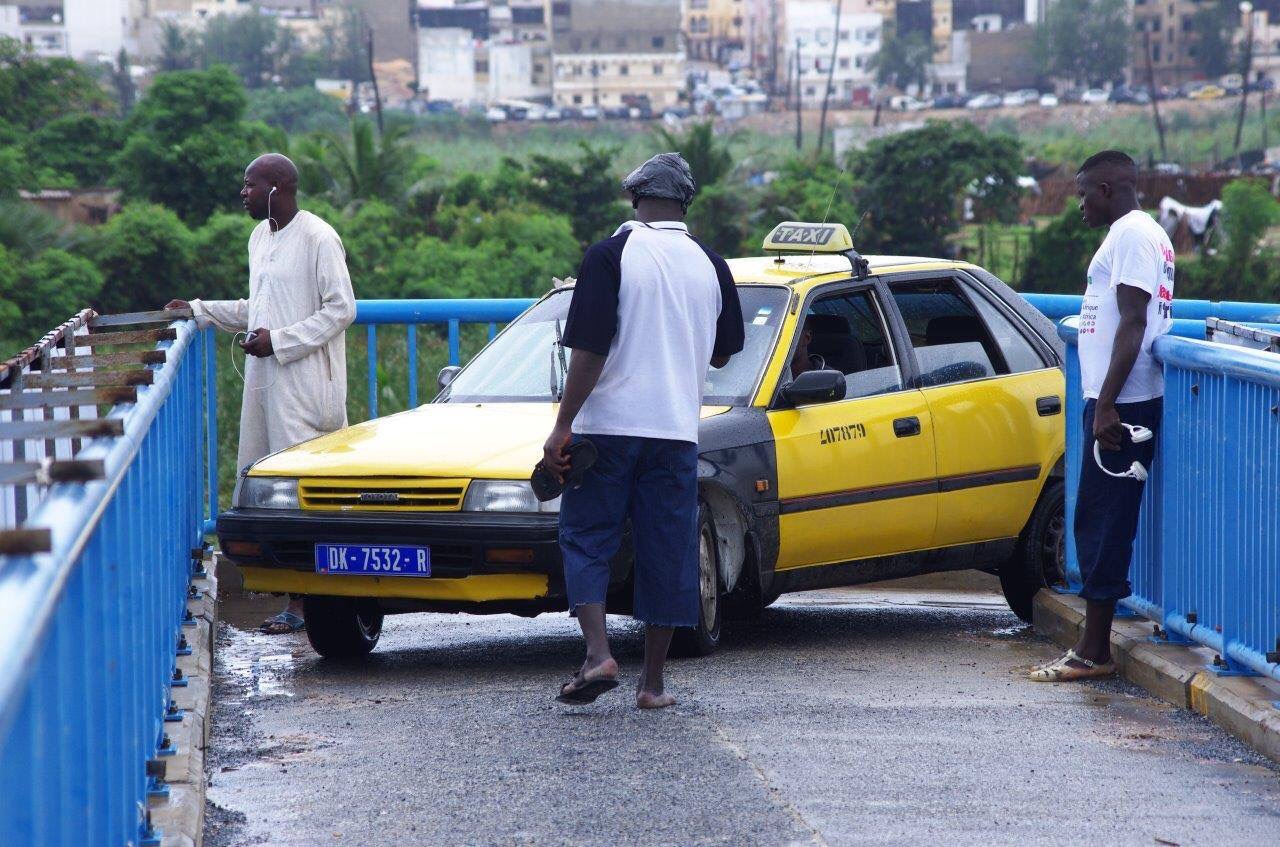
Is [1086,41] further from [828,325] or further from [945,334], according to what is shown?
[828,325]

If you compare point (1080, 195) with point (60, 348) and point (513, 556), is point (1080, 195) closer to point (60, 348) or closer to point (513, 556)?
point (513, 556)

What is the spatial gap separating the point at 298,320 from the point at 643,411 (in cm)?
284

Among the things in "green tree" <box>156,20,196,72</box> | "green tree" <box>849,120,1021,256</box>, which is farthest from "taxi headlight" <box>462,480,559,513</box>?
"green tree" <box>156,20,196,72</box>

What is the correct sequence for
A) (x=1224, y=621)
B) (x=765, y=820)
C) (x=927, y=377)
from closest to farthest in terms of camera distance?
(x=765, y=820), (x=1224, y=621), (x=927, y=377)

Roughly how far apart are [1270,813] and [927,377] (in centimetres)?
339

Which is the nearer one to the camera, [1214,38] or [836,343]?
[836,343]

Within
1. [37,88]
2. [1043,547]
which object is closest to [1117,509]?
[1043,547]

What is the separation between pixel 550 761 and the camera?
550cm

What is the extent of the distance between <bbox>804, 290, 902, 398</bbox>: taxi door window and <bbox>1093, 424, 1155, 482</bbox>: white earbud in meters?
1.46

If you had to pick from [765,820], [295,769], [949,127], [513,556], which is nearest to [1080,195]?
[513,556]

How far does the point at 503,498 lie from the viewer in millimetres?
6793

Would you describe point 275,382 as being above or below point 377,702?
above

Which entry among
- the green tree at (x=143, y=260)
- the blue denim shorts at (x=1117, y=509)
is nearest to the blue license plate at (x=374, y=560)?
the blue denim shorts at (x=1117, y=509)

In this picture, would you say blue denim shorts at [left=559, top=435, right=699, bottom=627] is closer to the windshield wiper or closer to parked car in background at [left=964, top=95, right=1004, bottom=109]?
the windshield wiper
